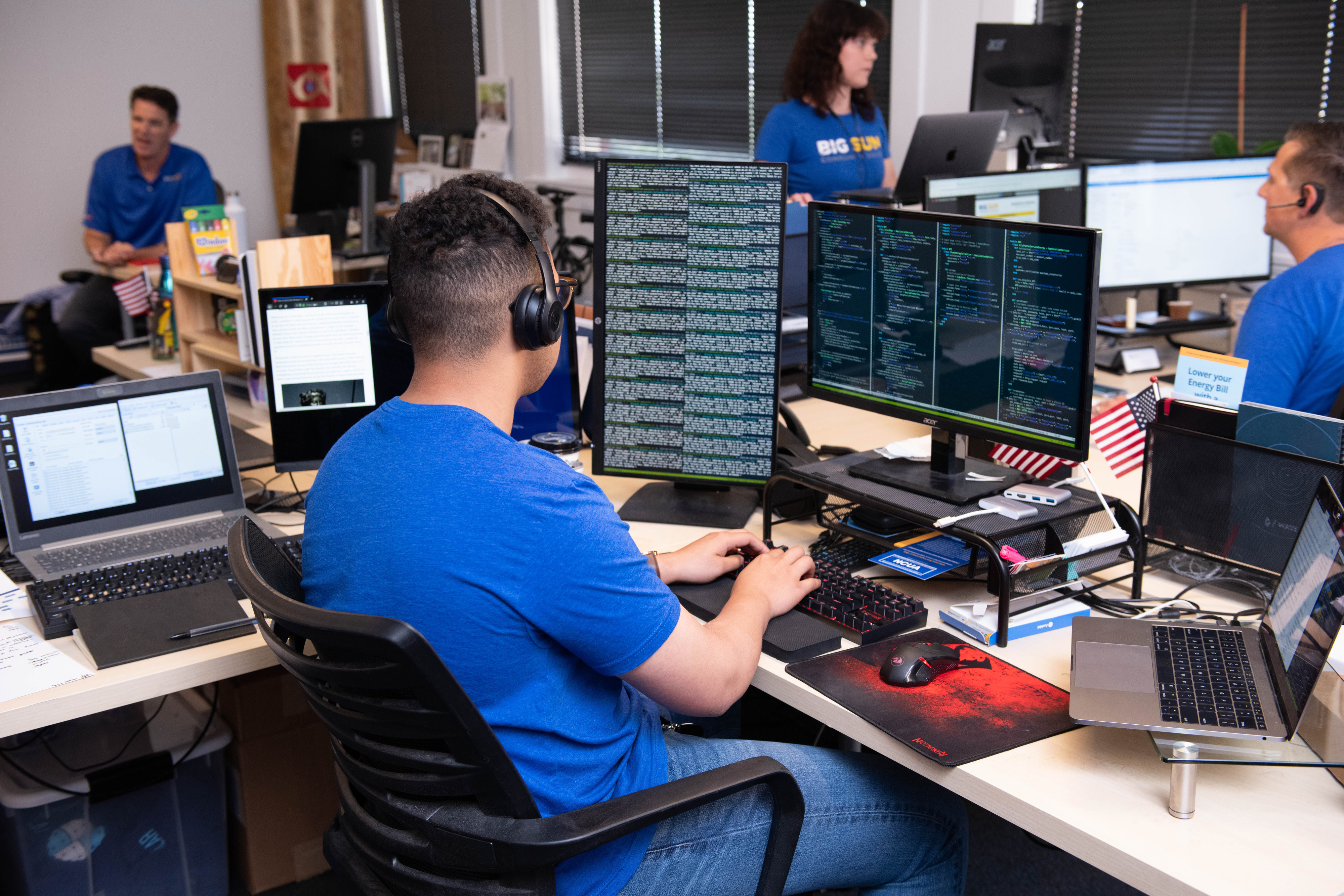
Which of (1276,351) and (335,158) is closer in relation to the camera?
(1276,351)

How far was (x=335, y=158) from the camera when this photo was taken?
450cm

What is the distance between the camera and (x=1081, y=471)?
1752 mm

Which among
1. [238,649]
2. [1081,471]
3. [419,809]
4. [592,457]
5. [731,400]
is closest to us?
[419,809]

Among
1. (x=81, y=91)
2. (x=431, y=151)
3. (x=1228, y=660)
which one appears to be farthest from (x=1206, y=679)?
(x=81, y=91)

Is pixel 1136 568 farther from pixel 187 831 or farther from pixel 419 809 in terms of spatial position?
pixel 187 831

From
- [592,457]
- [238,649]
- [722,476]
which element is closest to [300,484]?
[592,457]

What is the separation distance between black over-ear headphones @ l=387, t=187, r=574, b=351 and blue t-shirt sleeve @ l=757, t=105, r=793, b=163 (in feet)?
8.91

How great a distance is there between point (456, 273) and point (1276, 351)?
1664mm

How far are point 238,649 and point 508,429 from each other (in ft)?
1.89

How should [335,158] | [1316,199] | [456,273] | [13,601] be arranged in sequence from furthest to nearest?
[335,158]
[1316,199]
[13,601]
[456,273]

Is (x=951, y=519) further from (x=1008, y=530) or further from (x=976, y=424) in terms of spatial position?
(x=976, y=424)

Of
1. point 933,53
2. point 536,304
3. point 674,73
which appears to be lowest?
point 536,304

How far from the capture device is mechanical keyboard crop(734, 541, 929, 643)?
4.89ft

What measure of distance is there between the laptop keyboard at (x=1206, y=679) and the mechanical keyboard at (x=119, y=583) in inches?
50.0
